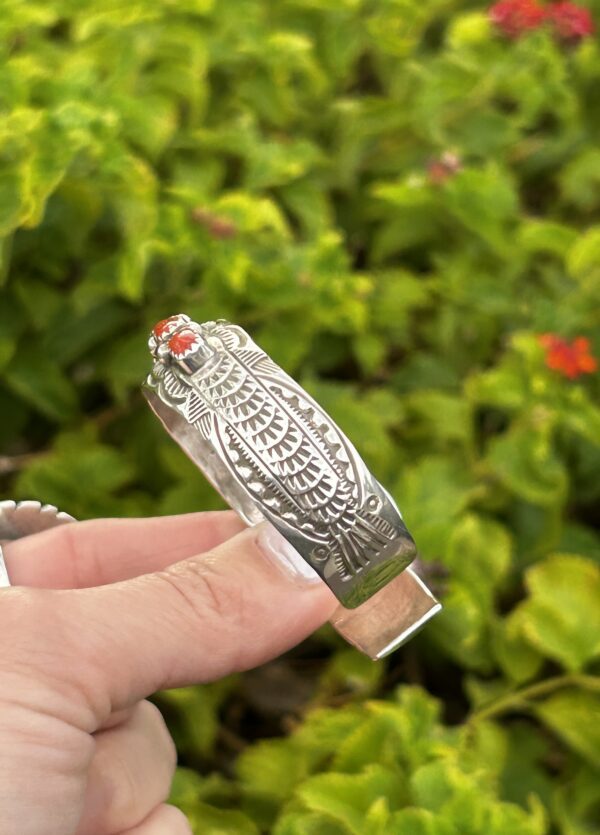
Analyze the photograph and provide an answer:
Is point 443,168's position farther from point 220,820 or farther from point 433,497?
point 220,820

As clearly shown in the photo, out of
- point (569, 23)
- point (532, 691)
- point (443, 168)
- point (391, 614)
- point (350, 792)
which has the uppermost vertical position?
point (569, 23)

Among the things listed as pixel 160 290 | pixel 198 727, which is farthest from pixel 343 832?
pixel 160 290

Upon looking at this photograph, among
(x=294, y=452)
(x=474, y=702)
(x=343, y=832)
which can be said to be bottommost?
(x=474, y=702)

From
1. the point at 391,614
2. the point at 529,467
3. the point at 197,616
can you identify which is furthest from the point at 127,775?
the point at 529,467

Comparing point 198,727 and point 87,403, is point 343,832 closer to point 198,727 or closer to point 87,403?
point 198,727

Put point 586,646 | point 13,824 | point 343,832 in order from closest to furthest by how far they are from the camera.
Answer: point 13,824, point 343,832, point 586,646
